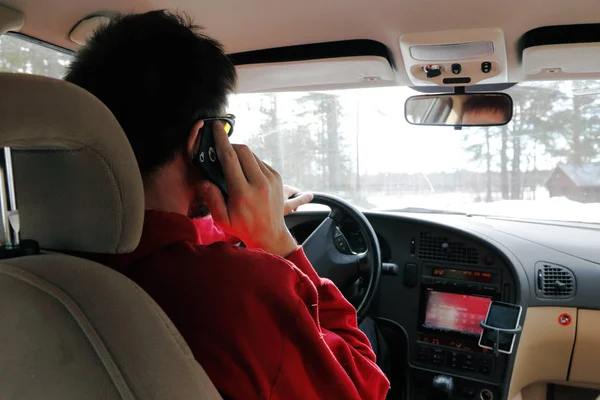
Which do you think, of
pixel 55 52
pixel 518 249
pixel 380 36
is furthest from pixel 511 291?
pixel 55 52

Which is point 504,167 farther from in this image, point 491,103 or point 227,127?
point 227,127

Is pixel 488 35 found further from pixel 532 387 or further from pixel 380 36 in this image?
pixel 532 387

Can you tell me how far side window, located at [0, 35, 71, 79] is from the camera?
7.22 feet

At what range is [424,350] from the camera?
9.82 ft

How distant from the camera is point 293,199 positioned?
173 cm

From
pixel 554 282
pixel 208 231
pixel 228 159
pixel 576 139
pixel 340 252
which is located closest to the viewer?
pixel 228 159

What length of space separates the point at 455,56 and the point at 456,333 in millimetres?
1369

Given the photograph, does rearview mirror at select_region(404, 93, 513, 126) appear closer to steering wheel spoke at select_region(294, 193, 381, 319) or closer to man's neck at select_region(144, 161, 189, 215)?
steering wheel spoke at select_region(294, 193, 381, 319)

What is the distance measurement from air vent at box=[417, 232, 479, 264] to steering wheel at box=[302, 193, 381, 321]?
1.54ft

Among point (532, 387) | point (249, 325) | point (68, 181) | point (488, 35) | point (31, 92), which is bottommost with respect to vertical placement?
point (532, 387)

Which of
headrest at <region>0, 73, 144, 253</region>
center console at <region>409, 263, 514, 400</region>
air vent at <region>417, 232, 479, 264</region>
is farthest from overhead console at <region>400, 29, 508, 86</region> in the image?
headrest at <region>0, 73, 144, 253</region>

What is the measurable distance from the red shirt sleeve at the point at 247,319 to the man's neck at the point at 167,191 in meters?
0.16

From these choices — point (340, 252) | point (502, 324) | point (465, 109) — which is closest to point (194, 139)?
point (340, 252)

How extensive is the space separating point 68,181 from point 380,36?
67.0 inches
